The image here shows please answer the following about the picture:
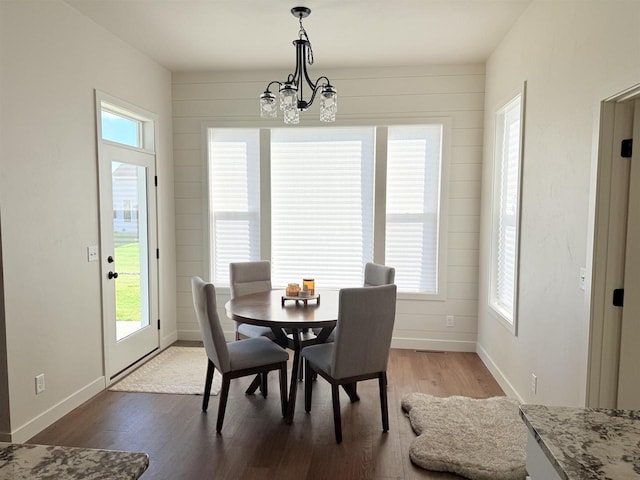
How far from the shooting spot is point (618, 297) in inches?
80.0

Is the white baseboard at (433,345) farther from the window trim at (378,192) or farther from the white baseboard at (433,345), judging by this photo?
the window trim at (378,192)

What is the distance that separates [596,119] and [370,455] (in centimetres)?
221

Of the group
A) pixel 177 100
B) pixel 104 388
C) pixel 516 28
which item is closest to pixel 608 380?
pixel 516 28

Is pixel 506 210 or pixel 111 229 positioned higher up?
pixel 506 210

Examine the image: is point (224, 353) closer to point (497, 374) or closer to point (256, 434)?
point (256, 434)

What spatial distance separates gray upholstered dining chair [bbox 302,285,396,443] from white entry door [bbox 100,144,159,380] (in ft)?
6.29

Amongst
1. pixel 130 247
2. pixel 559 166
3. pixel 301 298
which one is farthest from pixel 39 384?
pixel 559 166

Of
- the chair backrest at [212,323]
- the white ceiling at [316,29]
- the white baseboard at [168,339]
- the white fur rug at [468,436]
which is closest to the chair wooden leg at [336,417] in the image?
the white fur rug at [468,436]

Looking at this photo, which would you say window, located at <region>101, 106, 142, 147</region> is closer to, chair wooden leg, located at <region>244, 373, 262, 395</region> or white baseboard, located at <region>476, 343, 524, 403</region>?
chair wooden leg, located at <region>244, 373, 262, 395</region>

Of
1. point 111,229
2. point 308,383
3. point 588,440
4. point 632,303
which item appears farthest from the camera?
point 111,229

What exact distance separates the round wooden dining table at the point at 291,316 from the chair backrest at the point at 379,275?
0.40 metres

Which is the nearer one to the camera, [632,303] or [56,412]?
[632,303]

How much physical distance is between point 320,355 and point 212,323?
2.47ft

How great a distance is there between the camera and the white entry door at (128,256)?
3.42m
